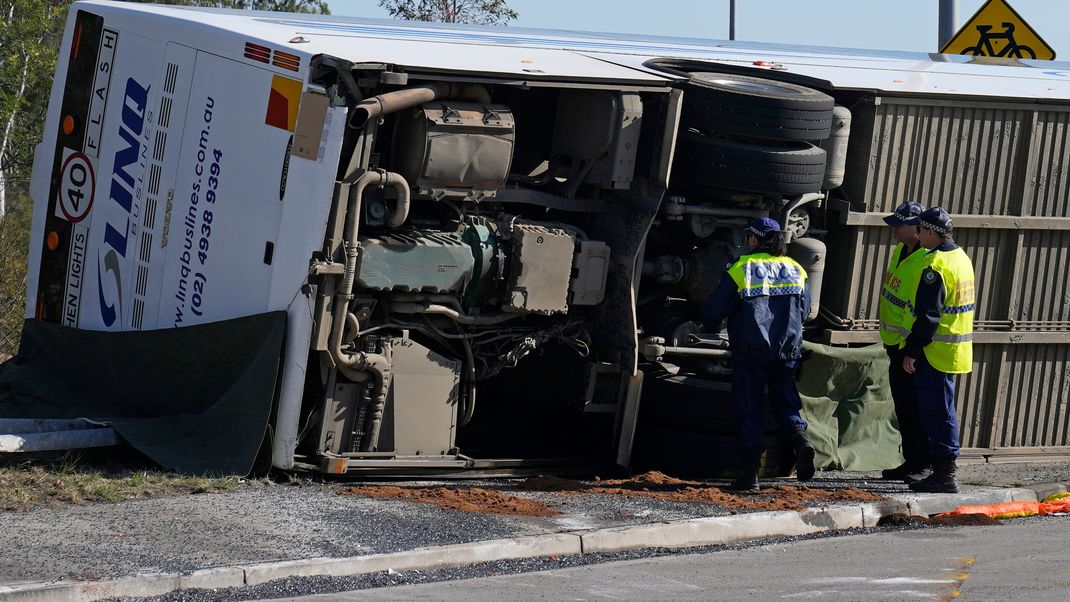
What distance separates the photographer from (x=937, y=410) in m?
9.01

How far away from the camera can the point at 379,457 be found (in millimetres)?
8500

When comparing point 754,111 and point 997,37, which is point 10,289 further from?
point 997,37

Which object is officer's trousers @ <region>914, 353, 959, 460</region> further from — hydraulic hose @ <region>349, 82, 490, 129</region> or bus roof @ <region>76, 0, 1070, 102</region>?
hydraulic hose @ <region>349, 82, 490, 129</region>

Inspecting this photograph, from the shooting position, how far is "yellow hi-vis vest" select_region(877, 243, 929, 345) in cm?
903

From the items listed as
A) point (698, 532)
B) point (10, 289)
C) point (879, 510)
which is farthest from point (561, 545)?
point (10, 289)

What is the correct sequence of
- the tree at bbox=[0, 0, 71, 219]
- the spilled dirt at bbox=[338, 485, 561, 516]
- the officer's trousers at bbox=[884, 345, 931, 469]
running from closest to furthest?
the spilled dirt at bbox=[338, 485, 561, 516] → the officer's trousers at bbox=[884, 345, 931, 469] → the tree at bbox=[0, 0, 71, 219]

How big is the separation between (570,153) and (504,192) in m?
0.59

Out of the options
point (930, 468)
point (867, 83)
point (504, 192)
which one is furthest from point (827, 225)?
point (504, 192)

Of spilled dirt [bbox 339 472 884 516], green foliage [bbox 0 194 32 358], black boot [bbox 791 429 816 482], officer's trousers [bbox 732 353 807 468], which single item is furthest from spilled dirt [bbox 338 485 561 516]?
green foliage [bbox 0 194 32 358]

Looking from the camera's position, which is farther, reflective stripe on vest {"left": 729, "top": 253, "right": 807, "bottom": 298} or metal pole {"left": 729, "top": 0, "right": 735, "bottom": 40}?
metal pole {"left": 729, "top": 0, "right": 735, "bottom": 40}

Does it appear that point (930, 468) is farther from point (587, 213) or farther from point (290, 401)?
point (290, 401)

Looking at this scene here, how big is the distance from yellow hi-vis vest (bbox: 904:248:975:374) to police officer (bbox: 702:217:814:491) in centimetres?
81

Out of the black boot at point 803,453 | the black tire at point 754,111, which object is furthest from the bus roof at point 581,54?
the black boot at point 803,453

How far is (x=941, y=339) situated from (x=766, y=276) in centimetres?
118
